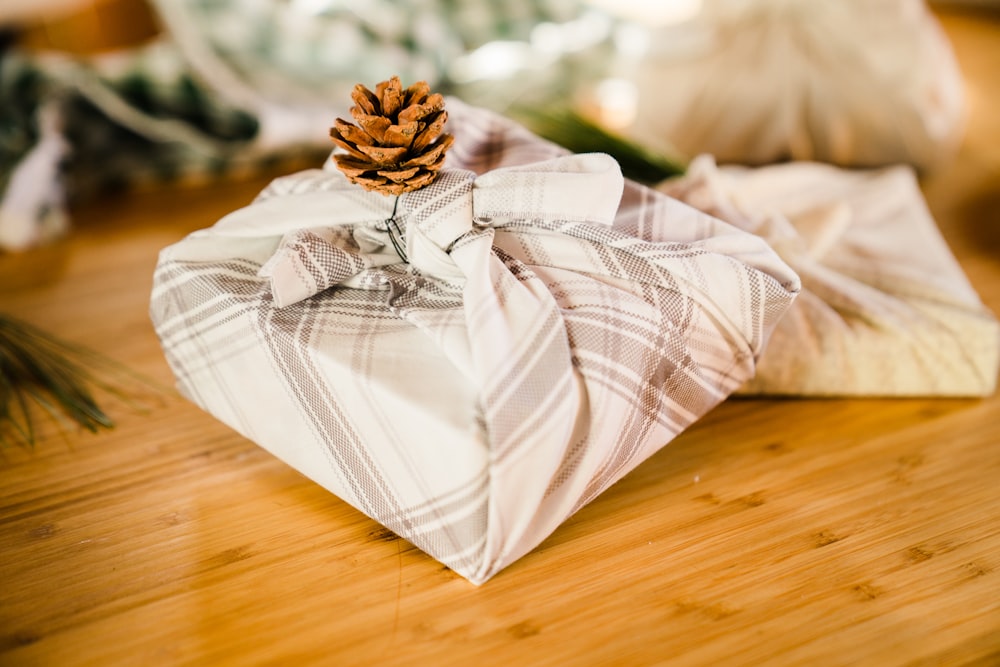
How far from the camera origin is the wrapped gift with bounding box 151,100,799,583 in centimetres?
66

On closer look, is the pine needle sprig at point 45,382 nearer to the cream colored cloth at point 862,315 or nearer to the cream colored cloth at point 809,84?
the cream colored cloth at point 862,315

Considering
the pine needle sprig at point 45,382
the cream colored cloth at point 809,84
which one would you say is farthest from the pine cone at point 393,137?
the cream colored cloth at point 809,84

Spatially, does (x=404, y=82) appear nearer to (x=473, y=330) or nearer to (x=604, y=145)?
(x=604, y=145)

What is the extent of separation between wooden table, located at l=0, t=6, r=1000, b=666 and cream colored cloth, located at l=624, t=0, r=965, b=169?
62 centimetres

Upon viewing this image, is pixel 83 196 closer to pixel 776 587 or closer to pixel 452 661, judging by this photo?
pixel 452 661

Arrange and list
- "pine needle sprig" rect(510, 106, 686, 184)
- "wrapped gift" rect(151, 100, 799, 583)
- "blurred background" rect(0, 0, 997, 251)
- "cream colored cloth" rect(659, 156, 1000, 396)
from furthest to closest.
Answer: "blurred background" rect(0, 0, 997, 251), "pine needle sprig" rect(510, 106, 686, 184), "cream colored cloth" rect(659, 156, 1000, 396), "wrapped gift" rect(151, 100, 799, 583)

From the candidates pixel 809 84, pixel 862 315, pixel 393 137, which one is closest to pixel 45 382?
pixel 393 137

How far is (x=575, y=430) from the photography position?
2.27ft

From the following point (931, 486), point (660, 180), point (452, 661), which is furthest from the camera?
point (660, 180)

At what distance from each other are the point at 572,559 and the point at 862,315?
43 cm

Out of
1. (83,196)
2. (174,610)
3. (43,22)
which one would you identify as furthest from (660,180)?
(43,22)

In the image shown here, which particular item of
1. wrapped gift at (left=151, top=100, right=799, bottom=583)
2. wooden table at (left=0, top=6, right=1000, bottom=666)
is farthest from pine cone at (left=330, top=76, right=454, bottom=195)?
wooden table at (left=0, top=6, right=1000, bottom=666)

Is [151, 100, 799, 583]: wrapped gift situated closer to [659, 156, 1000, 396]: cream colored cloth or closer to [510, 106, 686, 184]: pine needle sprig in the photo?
[659, 156, 1000, 396]: cream colored cloth

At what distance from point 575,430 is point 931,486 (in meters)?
0.40
